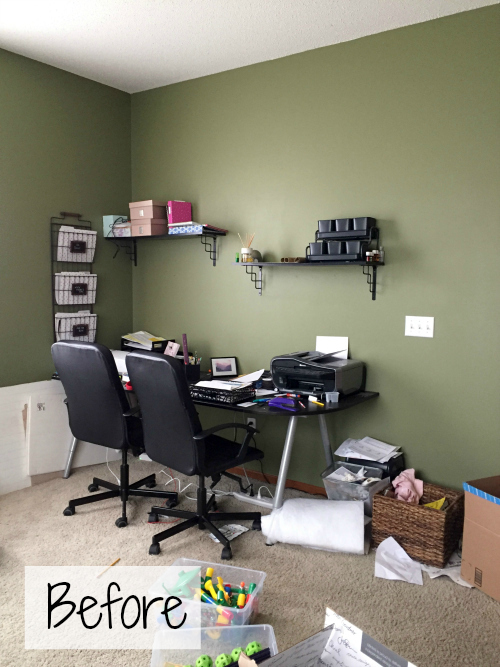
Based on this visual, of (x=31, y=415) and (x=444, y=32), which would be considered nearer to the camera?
(x=444, y=32)

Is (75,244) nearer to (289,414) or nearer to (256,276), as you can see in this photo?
(256,276)

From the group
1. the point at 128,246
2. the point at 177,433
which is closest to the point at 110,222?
the point at 128,246

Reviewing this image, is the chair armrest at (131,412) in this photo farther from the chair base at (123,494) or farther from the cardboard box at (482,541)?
the cardboard box at (482,541)

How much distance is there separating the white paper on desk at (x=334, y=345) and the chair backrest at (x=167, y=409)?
1061 millimetres

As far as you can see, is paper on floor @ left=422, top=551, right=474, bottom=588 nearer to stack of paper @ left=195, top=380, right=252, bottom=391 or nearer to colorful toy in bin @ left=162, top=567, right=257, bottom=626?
colorful toy in bin @ left=162, top=567, right=257, bottom=626

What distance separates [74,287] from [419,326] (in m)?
2.28

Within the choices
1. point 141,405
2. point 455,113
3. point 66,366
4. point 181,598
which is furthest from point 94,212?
point 181,598

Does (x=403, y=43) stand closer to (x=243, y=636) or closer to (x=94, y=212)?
(x=94, y=212)

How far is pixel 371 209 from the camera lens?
3115 mm

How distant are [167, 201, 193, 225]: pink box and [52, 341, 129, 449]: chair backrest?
1.25 meters

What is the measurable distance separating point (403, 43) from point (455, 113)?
493 mm

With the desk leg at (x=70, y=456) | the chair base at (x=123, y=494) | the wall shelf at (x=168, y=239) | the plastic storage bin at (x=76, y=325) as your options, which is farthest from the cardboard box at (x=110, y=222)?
the chair base at (x=123, y=494)

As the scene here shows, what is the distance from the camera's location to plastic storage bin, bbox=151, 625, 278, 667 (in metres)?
1.77

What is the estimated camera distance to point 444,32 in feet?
9.23
